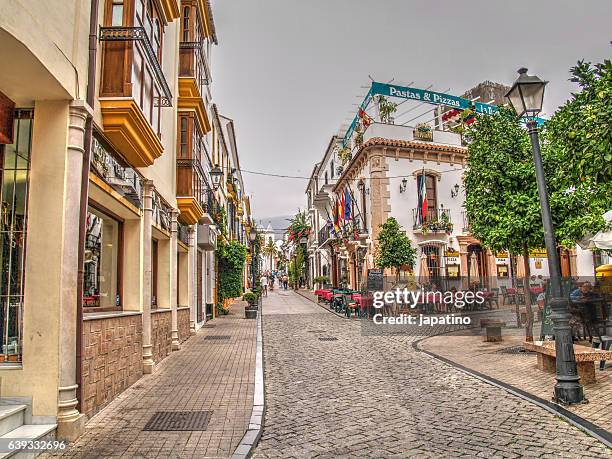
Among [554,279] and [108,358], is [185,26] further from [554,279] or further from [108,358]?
[554,279]

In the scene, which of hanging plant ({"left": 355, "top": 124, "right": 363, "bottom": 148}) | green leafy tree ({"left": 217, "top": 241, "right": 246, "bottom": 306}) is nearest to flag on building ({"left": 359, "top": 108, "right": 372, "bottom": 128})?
hanging plant ({"left": 355, "top": 124, "right": 363, "bottom": 148})

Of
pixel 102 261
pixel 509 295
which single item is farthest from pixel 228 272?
pixel 102 261

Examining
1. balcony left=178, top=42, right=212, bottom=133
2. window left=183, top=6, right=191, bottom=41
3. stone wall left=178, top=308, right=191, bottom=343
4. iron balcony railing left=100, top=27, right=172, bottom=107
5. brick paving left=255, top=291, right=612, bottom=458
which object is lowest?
brick paving left=255, top=291, right=612, bottom=458

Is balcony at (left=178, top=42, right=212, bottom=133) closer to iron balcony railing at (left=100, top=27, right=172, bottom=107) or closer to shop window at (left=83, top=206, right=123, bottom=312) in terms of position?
iron balcony railing at (left=100, top=27, right=172, bottom=107)

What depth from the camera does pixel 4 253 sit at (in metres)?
5.24

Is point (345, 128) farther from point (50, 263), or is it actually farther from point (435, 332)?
point (50, 263)

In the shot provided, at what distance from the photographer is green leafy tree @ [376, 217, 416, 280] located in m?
22.5

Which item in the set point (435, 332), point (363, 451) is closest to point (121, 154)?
Result: point (363, 451)

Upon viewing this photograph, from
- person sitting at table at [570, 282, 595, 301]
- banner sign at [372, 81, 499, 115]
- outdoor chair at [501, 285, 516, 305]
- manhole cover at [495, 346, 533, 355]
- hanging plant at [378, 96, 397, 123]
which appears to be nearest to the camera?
manhole cover at [495, 346, 533, 355]

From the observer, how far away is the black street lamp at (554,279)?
20.6ft

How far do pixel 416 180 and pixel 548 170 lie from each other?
15260 millimetres

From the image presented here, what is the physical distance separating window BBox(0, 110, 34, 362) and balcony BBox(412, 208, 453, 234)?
20764 millimetres

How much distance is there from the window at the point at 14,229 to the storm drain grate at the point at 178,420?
67.3 inches

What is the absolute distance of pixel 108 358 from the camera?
6711 mm
